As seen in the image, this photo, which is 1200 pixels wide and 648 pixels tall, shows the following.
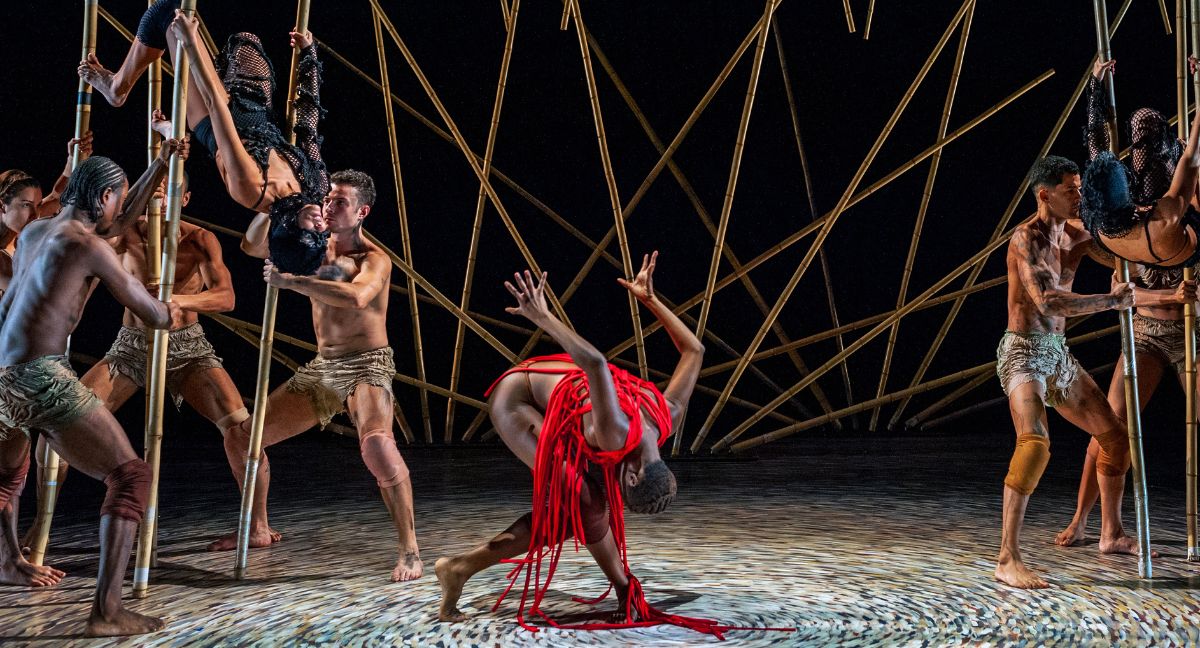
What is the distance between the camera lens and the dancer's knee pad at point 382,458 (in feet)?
12.2

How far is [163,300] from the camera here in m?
3.26

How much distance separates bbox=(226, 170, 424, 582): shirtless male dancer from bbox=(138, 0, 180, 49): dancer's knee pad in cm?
62

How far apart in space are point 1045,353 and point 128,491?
107 inches

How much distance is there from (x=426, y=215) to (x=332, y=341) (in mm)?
3713

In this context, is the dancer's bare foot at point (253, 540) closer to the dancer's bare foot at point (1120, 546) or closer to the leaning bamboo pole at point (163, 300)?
the leaning bamboo pole at point (163, 300)

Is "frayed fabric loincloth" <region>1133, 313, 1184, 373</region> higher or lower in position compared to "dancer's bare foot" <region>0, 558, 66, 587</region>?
higher

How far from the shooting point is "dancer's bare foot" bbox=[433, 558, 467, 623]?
3068 millimetres

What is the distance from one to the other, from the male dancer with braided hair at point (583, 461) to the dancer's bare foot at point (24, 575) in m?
1.26

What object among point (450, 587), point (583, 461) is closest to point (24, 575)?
point (450, 587)

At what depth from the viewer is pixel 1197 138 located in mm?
3424

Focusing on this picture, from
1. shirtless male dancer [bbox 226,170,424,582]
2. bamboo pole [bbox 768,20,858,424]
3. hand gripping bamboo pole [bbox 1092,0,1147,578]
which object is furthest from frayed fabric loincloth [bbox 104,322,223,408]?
bamboo pole [bbox 768,20,858,424]

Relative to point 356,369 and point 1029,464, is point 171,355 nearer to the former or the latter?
point 356,369

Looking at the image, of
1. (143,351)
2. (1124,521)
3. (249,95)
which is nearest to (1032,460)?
(1124,521)

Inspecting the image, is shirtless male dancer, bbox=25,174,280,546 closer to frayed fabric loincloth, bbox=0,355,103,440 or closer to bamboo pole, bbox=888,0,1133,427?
frayed fabric loincloth, bbox=0,355,103,440
